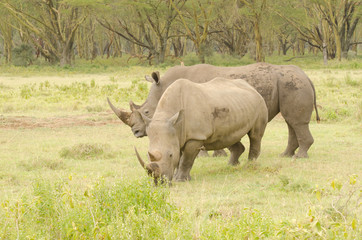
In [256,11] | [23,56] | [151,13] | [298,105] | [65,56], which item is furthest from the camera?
[23,56]

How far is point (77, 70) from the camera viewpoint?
3067 centimetres

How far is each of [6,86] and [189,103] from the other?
1435 centimetres

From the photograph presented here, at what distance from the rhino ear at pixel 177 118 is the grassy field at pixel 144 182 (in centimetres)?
77

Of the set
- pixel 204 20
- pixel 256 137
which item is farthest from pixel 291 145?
pixel 204 20

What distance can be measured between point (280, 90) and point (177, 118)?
292 cm

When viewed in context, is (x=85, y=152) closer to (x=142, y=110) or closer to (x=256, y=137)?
(x=142, y=110)

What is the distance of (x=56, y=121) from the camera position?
13250mm

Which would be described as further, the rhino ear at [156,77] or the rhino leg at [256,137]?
the rhino ear at [156,77]

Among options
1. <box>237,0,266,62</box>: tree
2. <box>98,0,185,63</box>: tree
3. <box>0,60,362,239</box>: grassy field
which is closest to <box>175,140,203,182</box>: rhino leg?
<box>0,60,362,239</box>: grassy field

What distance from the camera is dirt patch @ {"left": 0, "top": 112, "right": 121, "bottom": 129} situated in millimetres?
12688

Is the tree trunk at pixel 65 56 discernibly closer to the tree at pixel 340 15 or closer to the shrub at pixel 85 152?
the tree at pixel 340 15

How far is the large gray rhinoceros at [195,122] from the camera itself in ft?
Result: 21.6

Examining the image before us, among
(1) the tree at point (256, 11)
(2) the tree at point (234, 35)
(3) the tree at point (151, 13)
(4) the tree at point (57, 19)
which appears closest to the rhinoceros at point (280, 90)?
(1) the tree at point (256, 11)

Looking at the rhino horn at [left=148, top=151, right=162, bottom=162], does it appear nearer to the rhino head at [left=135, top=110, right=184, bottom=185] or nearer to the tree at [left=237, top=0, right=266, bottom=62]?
the rhino head at [left=135, top=110, right=184, bottom=185]
